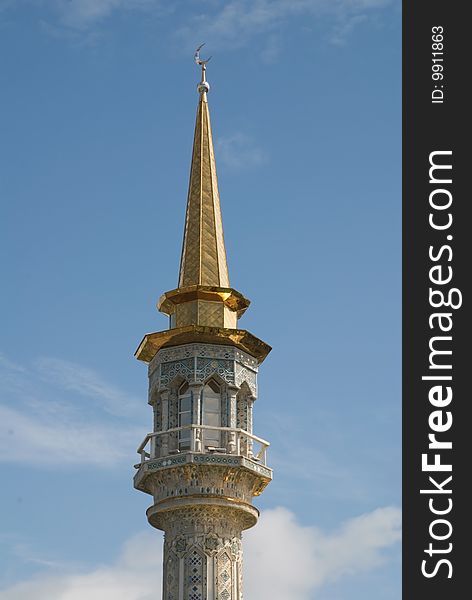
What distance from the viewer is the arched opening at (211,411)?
3609 centimetres

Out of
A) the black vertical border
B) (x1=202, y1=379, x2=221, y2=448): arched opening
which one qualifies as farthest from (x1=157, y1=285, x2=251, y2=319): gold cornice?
the black vertical border

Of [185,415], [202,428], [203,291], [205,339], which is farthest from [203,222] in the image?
[202,428]

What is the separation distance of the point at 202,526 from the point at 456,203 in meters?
11.8

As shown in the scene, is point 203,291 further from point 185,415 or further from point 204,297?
point 185,415

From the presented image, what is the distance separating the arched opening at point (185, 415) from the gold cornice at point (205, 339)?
4.35 feet

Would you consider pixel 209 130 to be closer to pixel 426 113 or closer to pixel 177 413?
pixel 177 413

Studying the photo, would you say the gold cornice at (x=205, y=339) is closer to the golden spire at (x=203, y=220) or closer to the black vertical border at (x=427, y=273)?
the golden spire at (x=203, y=220)

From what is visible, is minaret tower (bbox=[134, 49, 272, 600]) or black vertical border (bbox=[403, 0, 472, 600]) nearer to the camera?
black vertical border (bbox=[403, 0, 472, 600])

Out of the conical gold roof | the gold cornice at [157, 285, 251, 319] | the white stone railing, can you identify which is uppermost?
the conical gold roof

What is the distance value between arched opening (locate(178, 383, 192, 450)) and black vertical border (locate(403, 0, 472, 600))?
10224 mm

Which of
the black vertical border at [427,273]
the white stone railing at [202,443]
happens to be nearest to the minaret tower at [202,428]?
the white stone railing at [202,443]

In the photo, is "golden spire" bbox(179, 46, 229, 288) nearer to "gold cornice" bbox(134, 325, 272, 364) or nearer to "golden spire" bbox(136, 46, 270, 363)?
"golden spire" bbox(136, 46, 270, 363)

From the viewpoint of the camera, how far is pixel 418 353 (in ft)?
88.7

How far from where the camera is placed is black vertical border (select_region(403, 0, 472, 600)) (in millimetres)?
26047
